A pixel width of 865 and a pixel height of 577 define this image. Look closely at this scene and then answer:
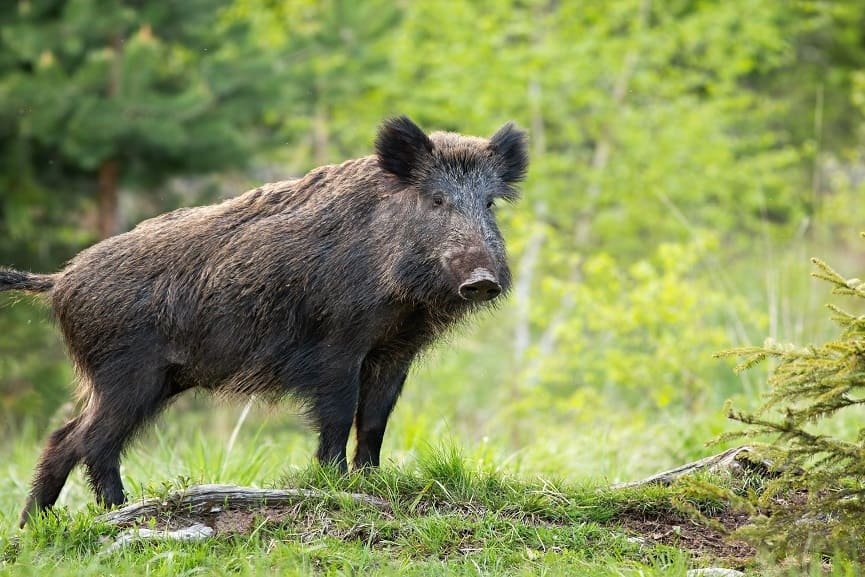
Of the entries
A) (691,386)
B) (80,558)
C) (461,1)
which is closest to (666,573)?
(80,558)

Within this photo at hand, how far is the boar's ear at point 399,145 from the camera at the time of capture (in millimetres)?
5516

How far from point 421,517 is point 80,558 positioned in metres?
1.44

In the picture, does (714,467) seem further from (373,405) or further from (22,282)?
(22,282)

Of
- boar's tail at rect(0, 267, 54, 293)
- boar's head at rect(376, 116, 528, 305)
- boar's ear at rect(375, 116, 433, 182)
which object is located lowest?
boar's tail at rect(0, 267, 54, 293)

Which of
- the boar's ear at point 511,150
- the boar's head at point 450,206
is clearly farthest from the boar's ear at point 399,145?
the boar's ear at point 511,150

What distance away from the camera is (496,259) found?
5.40 metres

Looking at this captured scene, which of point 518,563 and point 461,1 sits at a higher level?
point 461,1

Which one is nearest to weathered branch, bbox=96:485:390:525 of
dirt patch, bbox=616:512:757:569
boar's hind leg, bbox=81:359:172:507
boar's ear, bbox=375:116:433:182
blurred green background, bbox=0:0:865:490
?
boar's hind leg, bbox=81:359:172:507

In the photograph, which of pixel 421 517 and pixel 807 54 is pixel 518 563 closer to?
pixel 421 517

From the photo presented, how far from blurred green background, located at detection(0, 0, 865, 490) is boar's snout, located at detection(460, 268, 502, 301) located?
2.87 feet

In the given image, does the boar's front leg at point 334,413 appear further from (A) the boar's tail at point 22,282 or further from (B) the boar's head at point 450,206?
(A) the boar's tail at point 22,282

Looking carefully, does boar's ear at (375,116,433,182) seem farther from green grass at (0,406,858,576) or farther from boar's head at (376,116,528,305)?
green grass at (0,406,858,576)

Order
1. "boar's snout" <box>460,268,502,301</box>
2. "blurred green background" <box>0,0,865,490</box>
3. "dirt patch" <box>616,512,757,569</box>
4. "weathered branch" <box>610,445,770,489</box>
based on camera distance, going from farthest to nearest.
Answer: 1. "blurred green background" <box>0,0,865,490</box>
2. "weathered branch" <box>610,445,770,489</box>
3. "boar's snout" <box>460,268,502,301</box>
4. "dirt patch" <box>616,512,757,569</box>

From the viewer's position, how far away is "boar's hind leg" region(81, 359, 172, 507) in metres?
5.42
